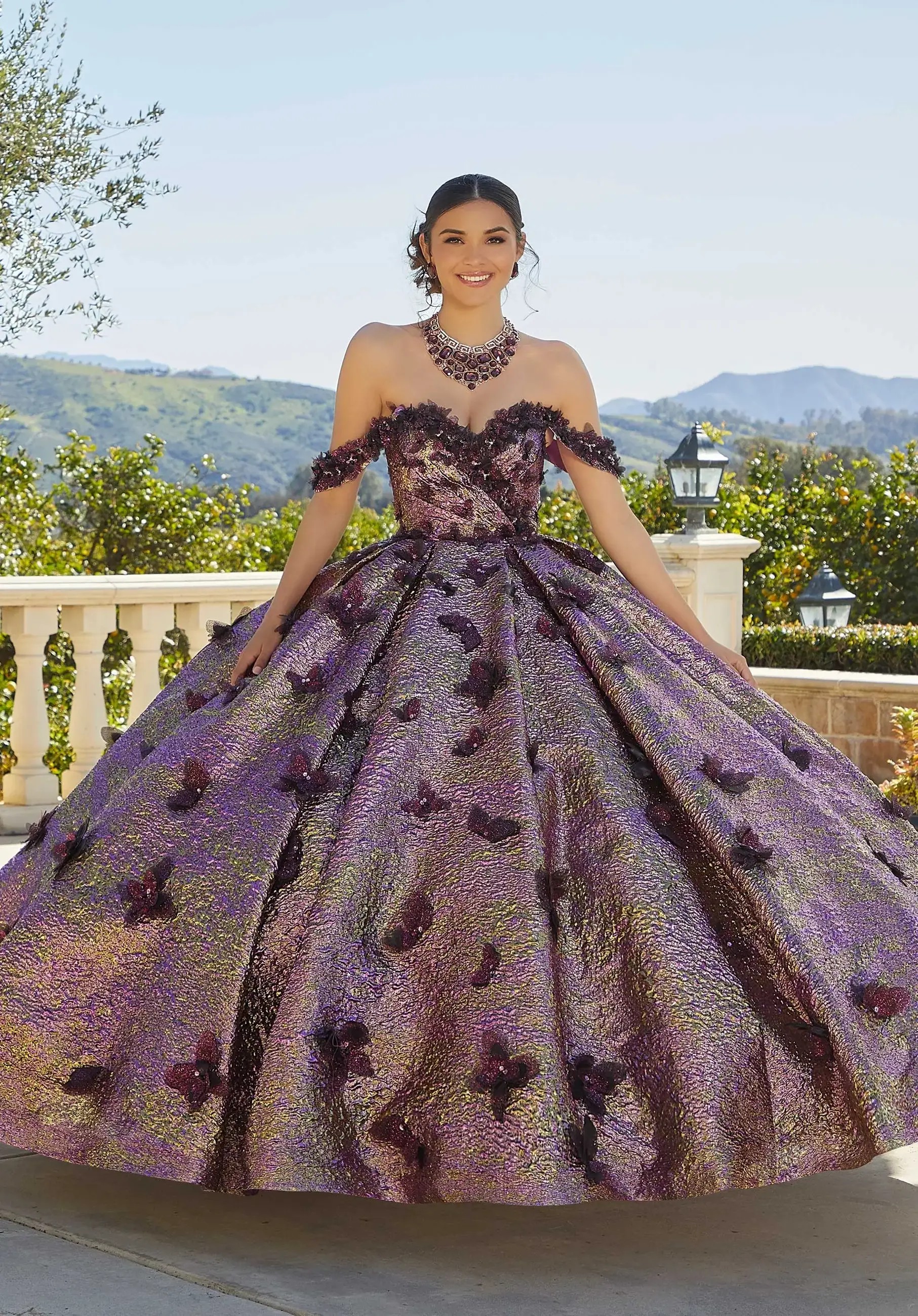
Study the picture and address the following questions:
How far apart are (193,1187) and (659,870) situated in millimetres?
1293

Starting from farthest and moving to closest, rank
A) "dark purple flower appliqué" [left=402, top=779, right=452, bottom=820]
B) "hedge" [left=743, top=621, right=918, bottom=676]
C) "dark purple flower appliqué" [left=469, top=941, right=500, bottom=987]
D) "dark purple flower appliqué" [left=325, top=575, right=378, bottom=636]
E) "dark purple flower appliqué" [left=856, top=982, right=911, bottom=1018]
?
"hedge" [left=743, top=621, right=918, bottom=676], "dark purple flower appliqué" [left=325, top=575, right=378, bottom=636], "dark purple flower appliqué" [left=402, top=779, right=452, bottom=820], "dark purple flower appliqué" [left=856, top=982, right=911, bottom=1018], "dark purple flower appliqué" [left=469, top=941, right=500, bottom=987]

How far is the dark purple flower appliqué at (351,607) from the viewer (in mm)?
4113

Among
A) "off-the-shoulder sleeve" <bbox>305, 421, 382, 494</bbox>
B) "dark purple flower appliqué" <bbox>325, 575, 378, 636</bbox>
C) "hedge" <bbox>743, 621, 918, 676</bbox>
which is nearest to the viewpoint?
"dark purple flower appliqué" <bbox>325, 575, 378, 636</bbox>

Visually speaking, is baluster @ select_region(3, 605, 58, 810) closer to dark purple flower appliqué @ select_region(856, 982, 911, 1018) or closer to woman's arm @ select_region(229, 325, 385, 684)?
woman's arm @ select_region(229, 325, 385, 684)

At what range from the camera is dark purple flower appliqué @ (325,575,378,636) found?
411 cm

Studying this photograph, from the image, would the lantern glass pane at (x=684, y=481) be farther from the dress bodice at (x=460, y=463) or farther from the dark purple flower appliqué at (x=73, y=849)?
the dark purple flower appliqué at (x=73, y=849)

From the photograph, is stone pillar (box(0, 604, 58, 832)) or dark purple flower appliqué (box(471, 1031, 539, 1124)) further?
stone pillar (box(0, 604, 58, 832))

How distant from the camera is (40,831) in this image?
4.25m

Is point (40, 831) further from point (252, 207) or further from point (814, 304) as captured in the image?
point (814, 304)

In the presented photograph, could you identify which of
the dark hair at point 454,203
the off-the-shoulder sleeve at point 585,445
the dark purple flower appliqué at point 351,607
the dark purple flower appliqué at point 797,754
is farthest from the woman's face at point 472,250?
the dark purple flower appliqué at point 797,754

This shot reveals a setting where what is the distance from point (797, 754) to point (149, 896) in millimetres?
1498

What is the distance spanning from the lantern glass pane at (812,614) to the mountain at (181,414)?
7621cm

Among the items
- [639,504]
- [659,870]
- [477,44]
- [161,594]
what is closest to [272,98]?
[477,44]

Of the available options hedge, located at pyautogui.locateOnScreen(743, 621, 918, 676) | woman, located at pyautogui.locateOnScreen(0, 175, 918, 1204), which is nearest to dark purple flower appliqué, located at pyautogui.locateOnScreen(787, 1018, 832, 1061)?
woman, located at pyautogui.locateOnScreen(0, 175, 918, 1204)
